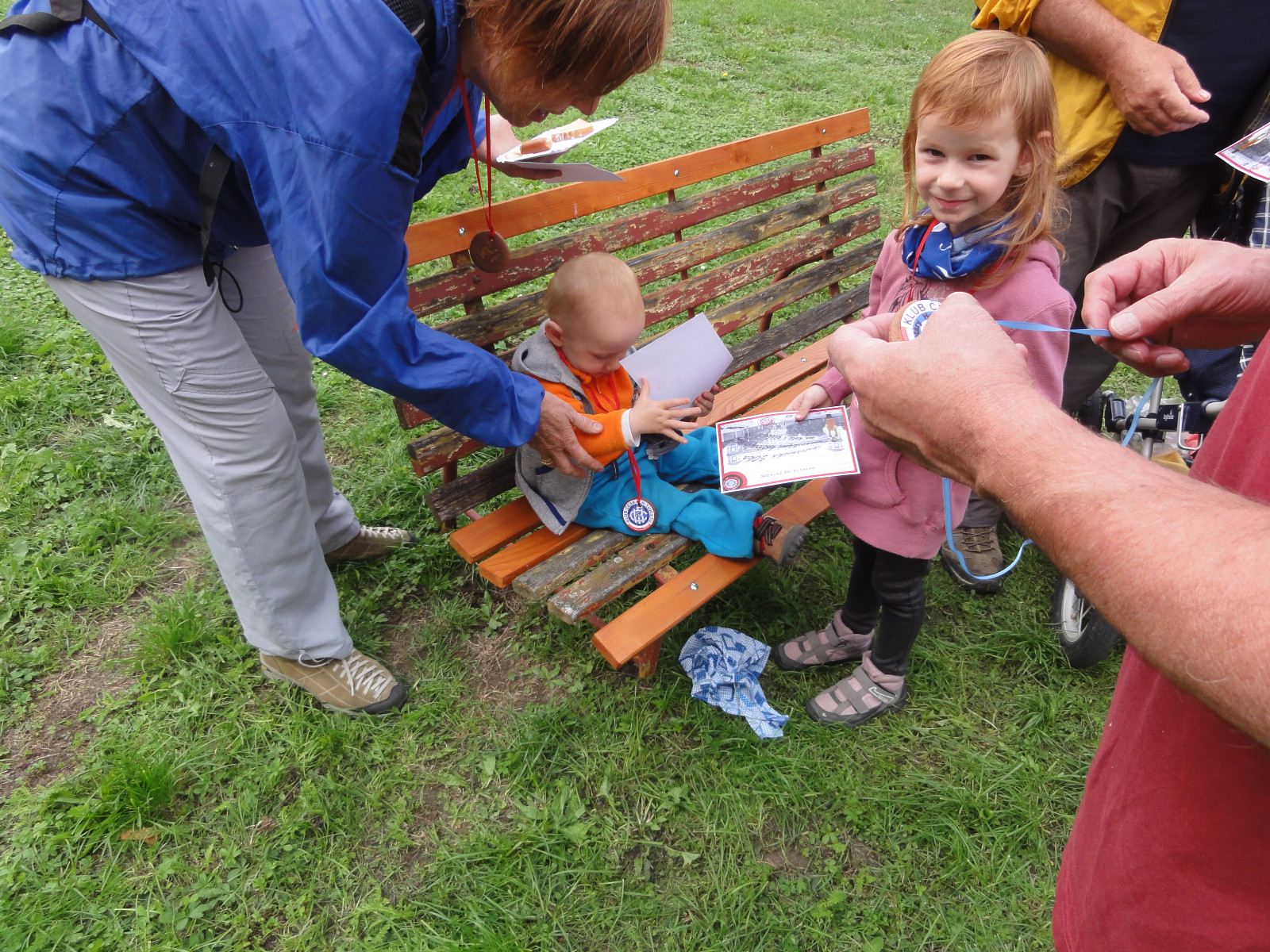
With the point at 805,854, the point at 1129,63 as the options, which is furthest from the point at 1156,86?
the point at 805,854

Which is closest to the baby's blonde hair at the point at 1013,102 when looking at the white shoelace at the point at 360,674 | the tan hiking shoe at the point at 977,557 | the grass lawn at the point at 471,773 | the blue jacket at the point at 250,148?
the blue jacket at the point at 250,148

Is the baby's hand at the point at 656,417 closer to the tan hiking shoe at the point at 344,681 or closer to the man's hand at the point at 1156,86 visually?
the tan hiking shoe at the point at 344,681

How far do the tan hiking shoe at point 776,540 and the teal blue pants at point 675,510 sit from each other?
1.1 inches

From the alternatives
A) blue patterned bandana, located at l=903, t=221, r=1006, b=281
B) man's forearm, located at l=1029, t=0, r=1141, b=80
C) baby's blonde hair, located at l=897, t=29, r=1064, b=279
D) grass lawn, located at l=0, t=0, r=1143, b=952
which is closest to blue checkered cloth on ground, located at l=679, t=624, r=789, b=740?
grass lawn, located at l=0, t=0, r=1143, b=952

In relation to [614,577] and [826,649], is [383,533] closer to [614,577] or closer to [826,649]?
[614,577]

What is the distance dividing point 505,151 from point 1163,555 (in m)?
2.18

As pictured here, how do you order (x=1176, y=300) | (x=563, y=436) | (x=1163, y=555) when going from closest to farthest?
(x=1163, y=555), (x=1176, y=300), (x=563, y=436)

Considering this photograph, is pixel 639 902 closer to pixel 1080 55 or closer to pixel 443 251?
pixel 443 251

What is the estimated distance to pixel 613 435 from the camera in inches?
91.6

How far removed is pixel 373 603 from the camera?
109 inches

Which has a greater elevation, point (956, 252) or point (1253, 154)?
point (1253, 154)

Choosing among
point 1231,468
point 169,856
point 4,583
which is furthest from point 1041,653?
point 4,583

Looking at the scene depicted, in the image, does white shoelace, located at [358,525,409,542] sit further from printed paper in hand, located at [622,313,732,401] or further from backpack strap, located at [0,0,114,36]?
backpack strap, located at [0,0,114,36]

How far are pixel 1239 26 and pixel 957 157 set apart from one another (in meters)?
1.10
